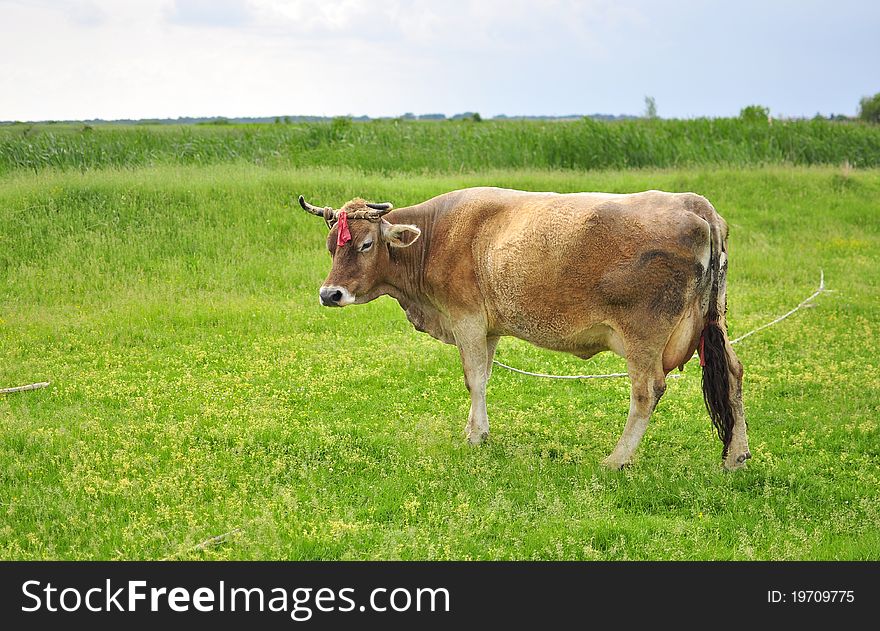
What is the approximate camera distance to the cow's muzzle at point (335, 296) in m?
9.15

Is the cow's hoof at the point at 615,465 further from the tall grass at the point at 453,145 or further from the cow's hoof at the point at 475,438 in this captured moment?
the tall grass at the point at 453,145

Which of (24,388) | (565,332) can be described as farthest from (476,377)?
(24,388)

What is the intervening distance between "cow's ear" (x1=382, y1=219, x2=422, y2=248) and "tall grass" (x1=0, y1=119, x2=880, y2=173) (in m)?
15.8

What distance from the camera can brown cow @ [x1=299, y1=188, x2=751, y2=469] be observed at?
26.7 ft

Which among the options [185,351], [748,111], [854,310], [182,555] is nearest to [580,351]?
[182,555]

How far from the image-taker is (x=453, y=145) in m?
28.0

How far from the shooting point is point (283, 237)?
1883 cm

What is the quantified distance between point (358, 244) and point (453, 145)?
63.2 feet

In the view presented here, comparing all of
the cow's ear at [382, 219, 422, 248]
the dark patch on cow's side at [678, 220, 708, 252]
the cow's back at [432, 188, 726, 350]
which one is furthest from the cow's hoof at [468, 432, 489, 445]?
the dark patch on cow's side at [678, 220, 708, 252]

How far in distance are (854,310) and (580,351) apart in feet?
26.0

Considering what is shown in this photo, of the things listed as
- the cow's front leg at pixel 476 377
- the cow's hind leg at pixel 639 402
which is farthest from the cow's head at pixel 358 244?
the cow's hind leg at pixel 639 402

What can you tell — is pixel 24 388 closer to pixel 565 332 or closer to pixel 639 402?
pixel 565 332

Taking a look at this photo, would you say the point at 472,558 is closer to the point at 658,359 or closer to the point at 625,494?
the point at 625,494

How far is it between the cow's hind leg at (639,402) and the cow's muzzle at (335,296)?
2859 mm
